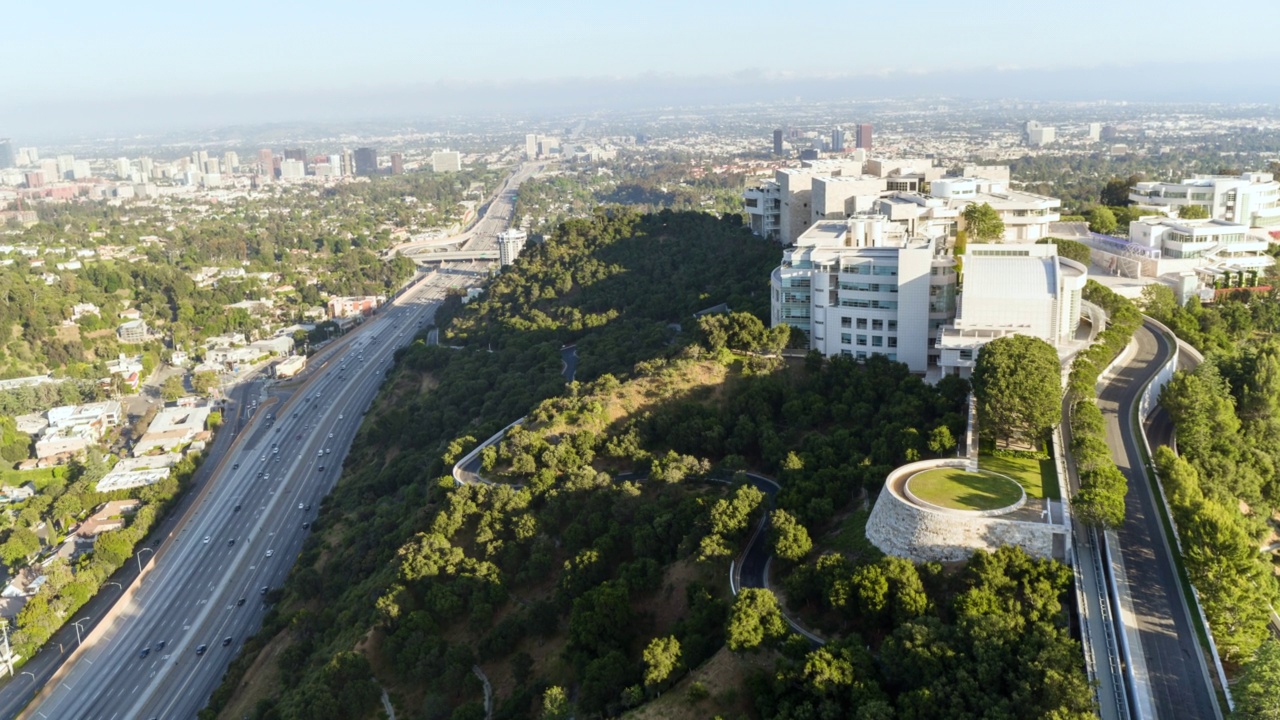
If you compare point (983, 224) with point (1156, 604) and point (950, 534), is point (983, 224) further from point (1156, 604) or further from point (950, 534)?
point (1156, 604)

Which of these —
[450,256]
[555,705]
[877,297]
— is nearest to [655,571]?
[555,705]

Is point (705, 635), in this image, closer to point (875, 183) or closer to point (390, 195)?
point (875, 183)

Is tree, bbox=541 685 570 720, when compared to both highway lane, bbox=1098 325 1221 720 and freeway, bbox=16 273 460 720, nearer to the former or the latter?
highway lane, bbox=1098 325 1221 720

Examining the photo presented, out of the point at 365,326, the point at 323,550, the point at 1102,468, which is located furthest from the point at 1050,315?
the point at 365,326

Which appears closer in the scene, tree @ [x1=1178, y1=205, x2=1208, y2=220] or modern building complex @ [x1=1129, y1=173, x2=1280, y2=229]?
tree @ [x1=1178, y1=205, x2=1208, y2=220]

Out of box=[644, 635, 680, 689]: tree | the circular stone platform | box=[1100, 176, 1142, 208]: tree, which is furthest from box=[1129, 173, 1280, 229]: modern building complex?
box=[644, 635, 680, 689]: tree

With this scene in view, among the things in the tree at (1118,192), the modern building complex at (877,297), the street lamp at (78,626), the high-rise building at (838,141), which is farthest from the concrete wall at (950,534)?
the high-rise building at (838,141)

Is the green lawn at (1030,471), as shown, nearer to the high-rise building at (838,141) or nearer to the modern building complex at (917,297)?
the modern building complex at (917,297)
